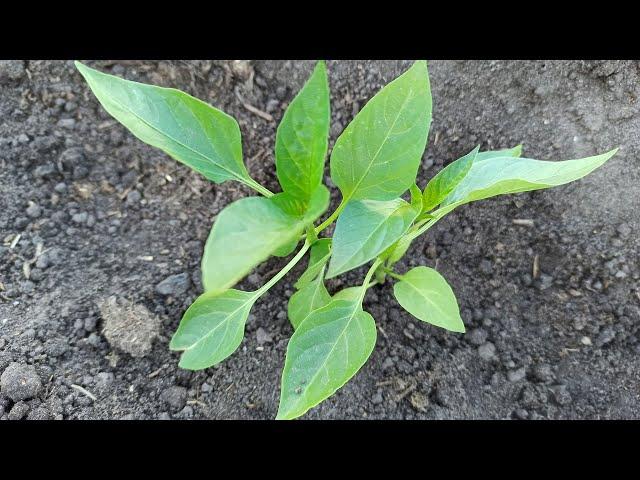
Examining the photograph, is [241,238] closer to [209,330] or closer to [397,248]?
[209,330]

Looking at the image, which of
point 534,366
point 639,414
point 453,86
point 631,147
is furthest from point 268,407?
point 631,147

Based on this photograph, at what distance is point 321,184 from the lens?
1040 millimetres

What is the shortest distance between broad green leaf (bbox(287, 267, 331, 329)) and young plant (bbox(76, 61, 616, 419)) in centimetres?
14

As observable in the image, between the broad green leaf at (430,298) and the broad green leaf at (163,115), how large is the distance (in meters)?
0.60

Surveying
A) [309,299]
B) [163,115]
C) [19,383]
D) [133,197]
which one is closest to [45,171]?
[133,197]

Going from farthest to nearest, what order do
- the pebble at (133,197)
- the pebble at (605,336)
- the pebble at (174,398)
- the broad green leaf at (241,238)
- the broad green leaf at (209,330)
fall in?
the pebble at (133,197) → the pebble at (605,336) → the pebble at (174,398) → the broad green leaf at (209,330) → the broad green leaf at (241,238)

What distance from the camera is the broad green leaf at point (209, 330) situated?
47.4 inches

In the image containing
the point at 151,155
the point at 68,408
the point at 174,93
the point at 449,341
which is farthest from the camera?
the point at 151,155

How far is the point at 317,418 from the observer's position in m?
1.53

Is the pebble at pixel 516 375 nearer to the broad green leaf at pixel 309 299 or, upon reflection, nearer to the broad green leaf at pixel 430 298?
the broad green leaf at pixel 430 298

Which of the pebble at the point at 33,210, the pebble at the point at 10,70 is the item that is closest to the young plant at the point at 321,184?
the pebble at the point at 33,210

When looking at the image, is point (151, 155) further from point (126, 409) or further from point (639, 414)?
point (639, 414)

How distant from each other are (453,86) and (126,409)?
1.42 m

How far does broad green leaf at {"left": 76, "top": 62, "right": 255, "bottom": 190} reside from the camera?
109cm
